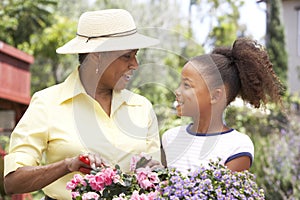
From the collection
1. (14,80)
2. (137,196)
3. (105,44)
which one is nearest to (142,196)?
(137,196)

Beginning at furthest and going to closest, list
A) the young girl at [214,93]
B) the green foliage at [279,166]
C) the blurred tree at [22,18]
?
the blurred tree at [22,18] → the green foliage at [279,166] → the young girl at [214,93]

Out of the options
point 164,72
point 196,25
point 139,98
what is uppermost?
point 139,98

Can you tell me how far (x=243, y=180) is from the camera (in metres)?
1.84

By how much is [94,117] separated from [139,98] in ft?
0.77

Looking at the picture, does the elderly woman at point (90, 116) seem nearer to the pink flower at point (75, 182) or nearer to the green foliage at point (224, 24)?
the pink flower at point (75, 182)

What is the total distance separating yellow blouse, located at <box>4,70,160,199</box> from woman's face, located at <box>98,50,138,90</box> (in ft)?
0.32

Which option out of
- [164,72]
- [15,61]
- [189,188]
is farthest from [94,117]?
[164,72]

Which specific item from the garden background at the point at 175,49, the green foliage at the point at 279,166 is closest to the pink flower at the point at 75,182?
the green foliage at the point at 279,166

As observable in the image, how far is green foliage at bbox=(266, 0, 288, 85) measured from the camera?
16734mm

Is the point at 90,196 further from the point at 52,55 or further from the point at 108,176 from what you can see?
the point at 52,55

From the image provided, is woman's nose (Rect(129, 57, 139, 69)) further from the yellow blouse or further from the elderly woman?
the yellow blouse

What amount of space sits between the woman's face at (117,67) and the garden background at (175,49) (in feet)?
11.4

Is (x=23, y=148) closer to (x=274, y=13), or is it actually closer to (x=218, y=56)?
(x=218, y=56)

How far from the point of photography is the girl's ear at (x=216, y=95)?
2547 millimetres
